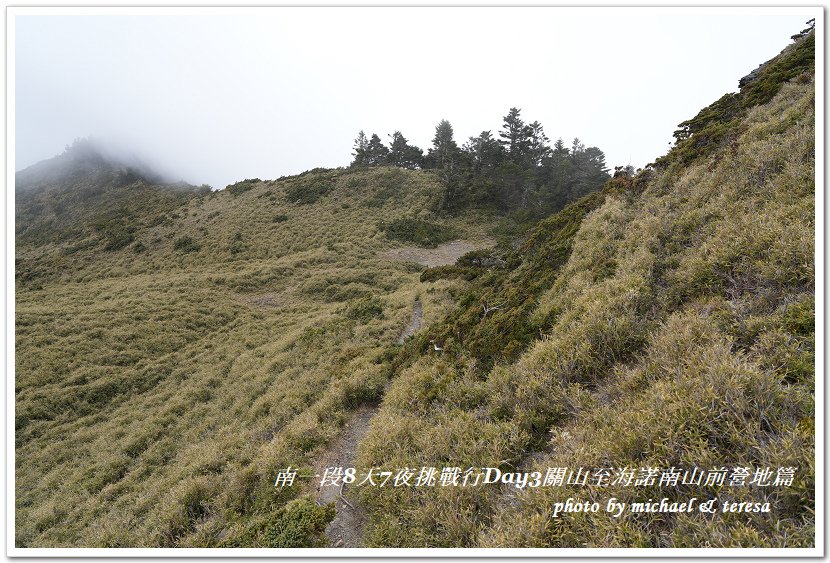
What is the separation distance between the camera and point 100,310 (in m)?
22.0

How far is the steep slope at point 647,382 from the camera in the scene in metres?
3.44

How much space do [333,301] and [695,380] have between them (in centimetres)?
2244

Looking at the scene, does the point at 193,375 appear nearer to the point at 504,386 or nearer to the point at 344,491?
the point at 344,491

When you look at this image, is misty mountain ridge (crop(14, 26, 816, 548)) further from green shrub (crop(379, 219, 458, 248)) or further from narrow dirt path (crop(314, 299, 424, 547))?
green shrub (crop(379, 219, 458, 248))

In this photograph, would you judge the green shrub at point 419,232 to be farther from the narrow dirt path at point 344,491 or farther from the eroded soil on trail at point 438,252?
the narrow dirt path at point 344,491

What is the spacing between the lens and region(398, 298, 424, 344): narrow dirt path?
14.0 m

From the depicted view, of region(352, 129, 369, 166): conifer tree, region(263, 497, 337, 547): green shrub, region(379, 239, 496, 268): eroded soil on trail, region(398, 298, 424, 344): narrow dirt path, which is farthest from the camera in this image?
region(352, 129, 369, 166): conifer tree

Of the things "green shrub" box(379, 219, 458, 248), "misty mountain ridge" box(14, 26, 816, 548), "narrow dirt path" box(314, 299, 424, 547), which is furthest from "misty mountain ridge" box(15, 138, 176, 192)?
"narrow dirt path" box(314, 299, 424, 547)

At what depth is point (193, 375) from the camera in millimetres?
15961

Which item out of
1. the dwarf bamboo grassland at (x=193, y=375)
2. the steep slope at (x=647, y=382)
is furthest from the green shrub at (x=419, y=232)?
the steep slope at (x=647, y=382)

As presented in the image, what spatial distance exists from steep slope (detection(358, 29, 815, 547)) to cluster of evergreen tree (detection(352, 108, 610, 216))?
32.6 m

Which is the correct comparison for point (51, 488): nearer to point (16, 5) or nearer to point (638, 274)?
point (16, 5)

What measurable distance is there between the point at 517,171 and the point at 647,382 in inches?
1731

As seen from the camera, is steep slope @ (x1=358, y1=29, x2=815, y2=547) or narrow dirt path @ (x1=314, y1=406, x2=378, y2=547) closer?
steep slope @ (x1=358, y1=29, x2=815, y2=547)
